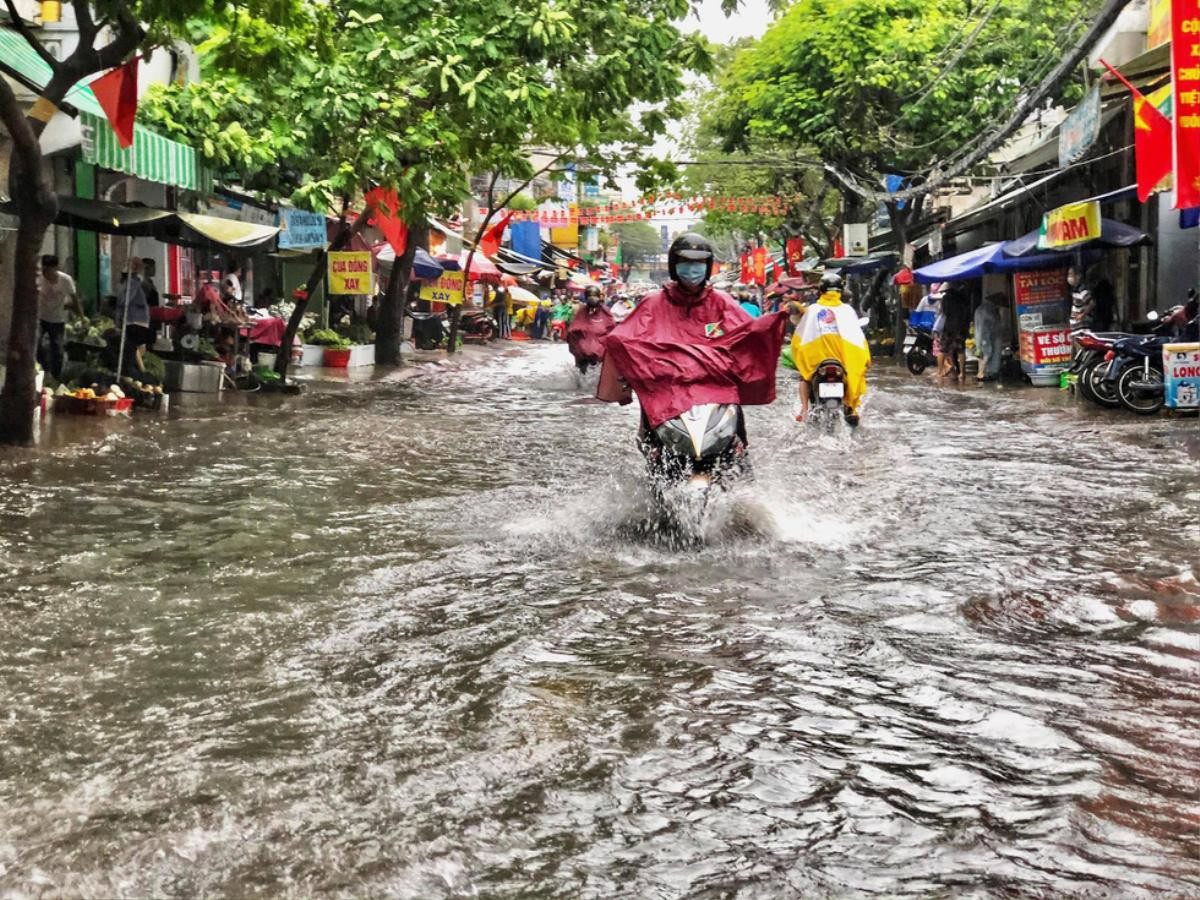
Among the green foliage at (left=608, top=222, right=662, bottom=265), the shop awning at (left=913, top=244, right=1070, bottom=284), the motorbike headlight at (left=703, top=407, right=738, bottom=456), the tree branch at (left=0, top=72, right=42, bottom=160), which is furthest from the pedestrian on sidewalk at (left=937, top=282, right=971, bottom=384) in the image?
the green foliage at (left=608, top=222, right=662, bottom=265)

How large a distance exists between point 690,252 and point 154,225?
1008cm

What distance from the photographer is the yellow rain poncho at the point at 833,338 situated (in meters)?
12.8

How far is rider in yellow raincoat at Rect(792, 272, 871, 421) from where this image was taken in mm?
12758

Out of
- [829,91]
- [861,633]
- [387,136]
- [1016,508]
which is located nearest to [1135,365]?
[1016,508]

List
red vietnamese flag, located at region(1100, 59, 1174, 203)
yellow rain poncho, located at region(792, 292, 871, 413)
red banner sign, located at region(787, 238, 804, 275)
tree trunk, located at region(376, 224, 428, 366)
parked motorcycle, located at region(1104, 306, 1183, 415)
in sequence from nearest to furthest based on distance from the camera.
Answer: yellow rain poncho, located at region(792, 292, 871, 413) → red vietnamese flag, located at region(1100, 59, 1174, 203) → parked motorcycle, located at region(1104, 306, 1183, 415) → tree trunk, located at region(376, 224, 428, 366) → red banner sign, located at region(787, 238, 804, 275)

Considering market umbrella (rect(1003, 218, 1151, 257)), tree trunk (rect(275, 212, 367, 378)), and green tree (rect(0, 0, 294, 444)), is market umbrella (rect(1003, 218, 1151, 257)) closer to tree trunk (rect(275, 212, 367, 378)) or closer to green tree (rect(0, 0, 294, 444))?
tree trunk (rect(275, 212, 367, 378))

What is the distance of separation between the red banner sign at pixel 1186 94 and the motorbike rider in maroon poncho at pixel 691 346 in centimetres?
743

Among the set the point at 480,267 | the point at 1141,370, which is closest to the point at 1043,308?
the point at 1141,370

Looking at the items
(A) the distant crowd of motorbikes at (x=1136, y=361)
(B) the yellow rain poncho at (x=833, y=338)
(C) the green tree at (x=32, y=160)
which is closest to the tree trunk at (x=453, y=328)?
(A) the distant crowd of motorbikes at (x=1136, y=361)

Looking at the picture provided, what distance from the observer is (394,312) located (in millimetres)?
28844

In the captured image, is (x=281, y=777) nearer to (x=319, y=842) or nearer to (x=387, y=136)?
(x=319, y=842)

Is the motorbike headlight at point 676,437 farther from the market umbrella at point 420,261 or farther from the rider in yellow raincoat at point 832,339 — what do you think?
the market umbrella at point 420,261

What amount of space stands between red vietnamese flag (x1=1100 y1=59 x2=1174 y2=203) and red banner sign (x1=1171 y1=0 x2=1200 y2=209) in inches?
51.7

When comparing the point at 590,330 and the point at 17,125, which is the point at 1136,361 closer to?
the point at 590,330
